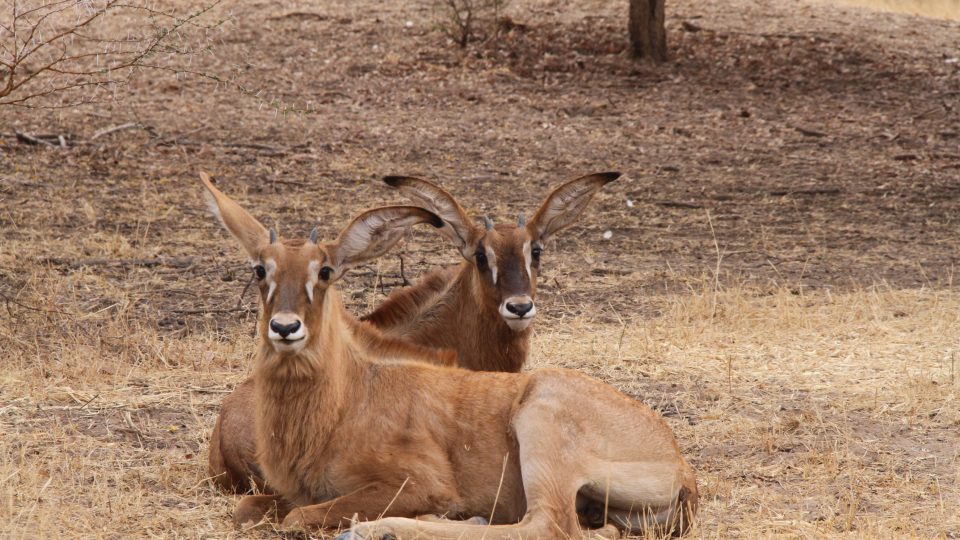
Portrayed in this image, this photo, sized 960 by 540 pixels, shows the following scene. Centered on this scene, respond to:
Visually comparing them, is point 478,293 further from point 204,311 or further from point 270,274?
point 204,311

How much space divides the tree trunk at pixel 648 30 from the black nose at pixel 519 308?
38.2ft

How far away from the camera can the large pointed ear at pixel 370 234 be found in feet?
22.1

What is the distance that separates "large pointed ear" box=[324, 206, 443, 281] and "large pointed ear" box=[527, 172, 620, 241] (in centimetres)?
193

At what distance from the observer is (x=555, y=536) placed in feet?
19.5

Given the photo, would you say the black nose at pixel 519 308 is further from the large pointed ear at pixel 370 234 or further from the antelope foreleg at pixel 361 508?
the antelope foreleg at pixel 361 508

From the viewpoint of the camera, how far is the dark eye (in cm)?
851

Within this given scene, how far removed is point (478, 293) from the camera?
8586 mm

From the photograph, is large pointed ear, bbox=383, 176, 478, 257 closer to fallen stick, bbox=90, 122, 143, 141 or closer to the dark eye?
the dark eye

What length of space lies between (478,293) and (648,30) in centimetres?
1149

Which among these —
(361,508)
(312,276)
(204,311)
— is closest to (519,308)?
(312,276)

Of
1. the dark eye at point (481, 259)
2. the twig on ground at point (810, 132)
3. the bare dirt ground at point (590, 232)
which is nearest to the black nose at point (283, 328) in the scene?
the bare dirt ground at point (590, 232)

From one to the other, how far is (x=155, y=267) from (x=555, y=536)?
688 cm

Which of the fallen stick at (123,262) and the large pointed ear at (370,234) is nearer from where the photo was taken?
the large pointed ear at (370,234)

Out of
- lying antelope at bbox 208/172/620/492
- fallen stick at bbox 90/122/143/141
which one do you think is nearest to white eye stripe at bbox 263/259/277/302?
lying antelope at bbox 208/172/620/492
